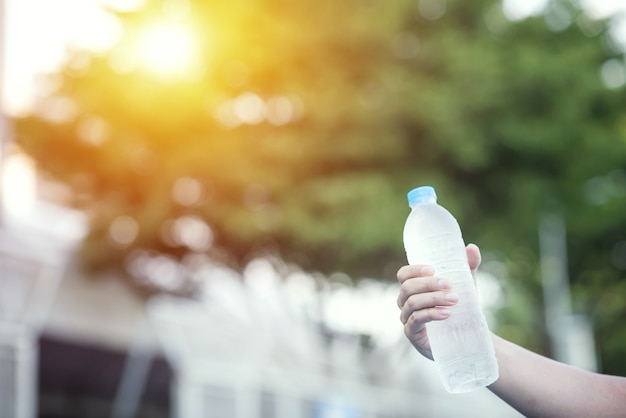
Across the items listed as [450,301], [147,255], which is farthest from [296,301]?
[450,301]

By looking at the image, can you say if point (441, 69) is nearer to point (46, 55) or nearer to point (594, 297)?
point (46, 55)

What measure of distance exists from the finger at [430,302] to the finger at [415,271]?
1.7 inches

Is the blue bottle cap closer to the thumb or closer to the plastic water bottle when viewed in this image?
the plastic water bottle

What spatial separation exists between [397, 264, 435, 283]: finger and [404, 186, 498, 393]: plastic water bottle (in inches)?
7.7

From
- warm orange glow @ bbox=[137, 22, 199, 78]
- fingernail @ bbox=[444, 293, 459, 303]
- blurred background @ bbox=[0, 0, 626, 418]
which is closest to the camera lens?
fingernail @ bbox=[444, 293, 459, 303]

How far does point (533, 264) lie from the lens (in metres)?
23.0

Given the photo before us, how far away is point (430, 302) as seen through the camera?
2.42m

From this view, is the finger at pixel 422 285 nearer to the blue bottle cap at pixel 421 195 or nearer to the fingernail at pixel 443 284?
the fingernail at pixel 443 284

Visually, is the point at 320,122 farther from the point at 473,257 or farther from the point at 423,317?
the point at 423,317

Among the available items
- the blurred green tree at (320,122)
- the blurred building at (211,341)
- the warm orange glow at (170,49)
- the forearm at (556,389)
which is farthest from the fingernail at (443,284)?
the blurred building at (211,341)

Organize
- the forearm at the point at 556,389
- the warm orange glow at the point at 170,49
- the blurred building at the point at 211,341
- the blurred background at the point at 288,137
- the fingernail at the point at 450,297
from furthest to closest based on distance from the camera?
the blurred building at the point at 211,341
the blurred background at the point at 288,137
the warm orange glow at the point at 170,49
the forearm at the point at 556,389
the fingernail at the point at 450,297

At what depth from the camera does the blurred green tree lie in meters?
15.7

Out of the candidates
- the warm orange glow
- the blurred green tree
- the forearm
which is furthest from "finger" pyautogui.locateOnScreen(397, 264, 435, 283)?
the warm orange glow

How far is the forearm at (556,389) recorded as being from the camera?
263 centimetres
